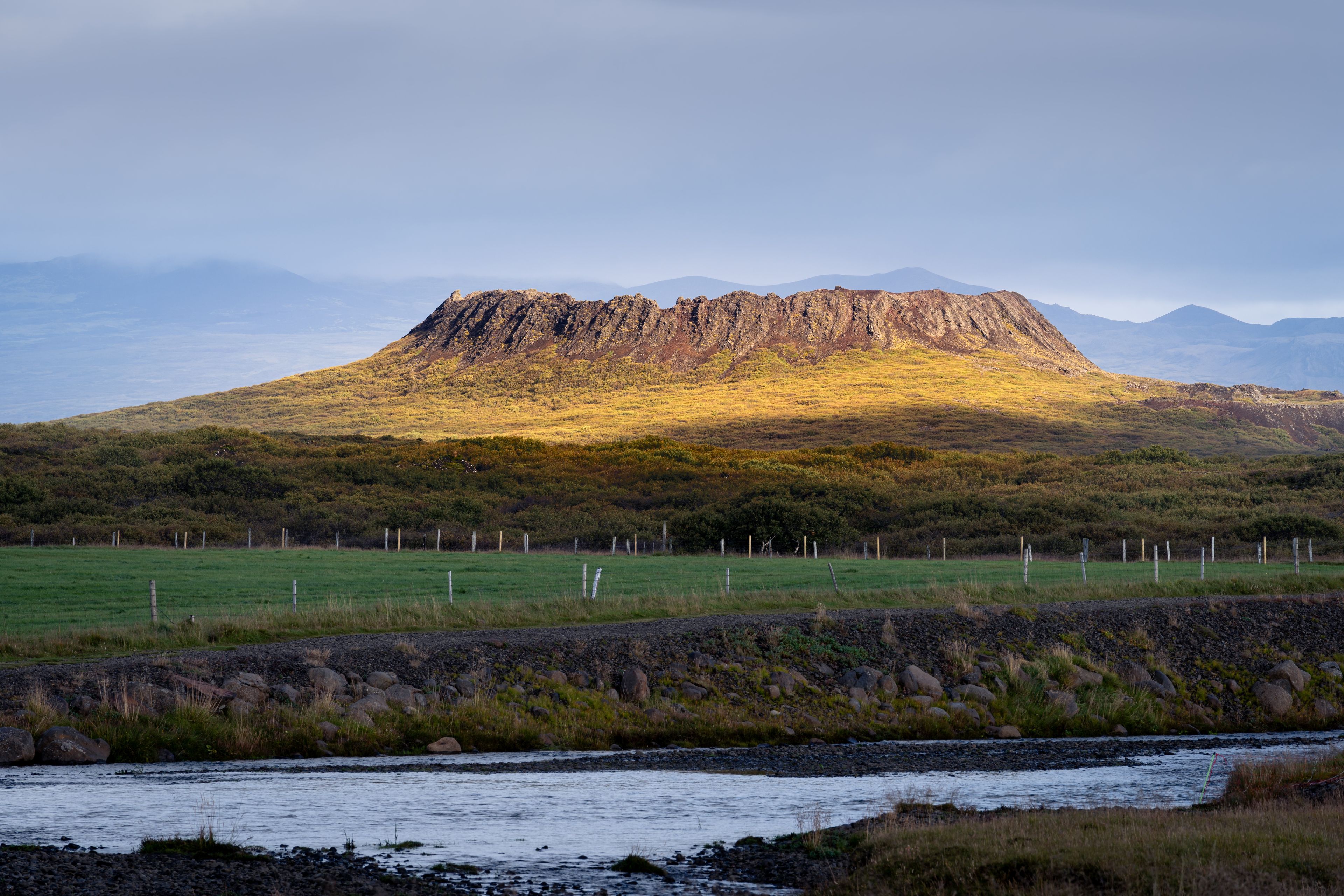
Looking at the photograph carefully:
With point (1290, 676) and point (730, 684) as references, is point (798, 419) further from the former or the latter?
point (730, 684)

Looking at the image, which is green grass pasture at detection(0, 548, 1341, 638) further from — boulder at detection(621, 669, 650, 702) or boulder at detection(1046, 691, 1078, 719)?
boulder at detection(621, 669, 650, 702)

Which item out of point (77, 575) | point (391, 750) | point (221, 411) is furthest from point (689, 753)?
point (221, 411)

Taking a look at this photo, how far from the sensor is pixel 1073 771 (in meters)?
16.4

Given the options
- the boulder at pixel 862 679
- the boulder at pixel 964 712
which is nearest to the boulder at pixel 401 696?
the boulder at pixel 862 679

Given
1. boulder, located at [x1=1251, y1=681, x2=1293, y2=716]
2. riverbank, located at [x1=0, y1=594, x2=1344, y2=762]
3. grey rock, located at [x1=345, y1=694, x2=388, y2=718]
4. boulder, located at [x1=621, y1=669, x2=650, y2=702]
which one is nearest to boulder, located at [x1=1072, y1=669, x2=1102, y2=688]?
riverbank, located at [x1=0, y1=594, x2=1344, y2=762]

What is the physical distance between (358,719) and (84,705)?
3944mm

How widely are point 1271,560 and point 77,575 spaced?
49.9 m

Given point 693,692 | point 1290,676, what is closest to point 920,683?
point 693,692

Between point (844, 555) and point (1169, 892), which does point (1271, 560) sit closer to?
point (844, 555)

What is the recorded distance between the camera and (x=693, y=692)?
2086cm

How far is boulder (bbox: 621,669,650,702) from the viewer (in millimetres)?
20500

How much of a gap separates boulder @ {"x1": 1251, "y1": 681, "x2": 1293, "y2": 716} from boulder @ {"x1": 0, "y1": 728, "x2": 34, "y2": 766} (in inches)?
887

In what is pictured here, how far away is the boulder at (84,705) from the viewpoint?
55.1ft

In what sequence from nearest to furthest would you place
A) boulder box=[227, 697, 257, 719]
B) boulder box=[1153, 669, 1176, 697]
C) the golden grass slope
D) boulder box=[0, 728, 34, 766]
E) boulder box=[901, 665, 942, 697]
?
1. boulder box=[0, 728, 34, 766]
2. boulder box=[227, 697, 257, 719]
3. boulder box=[901, 665, 942, 697]
4. boulder box=[1153, 669, 1176, 697]
5. the golden grass slope
